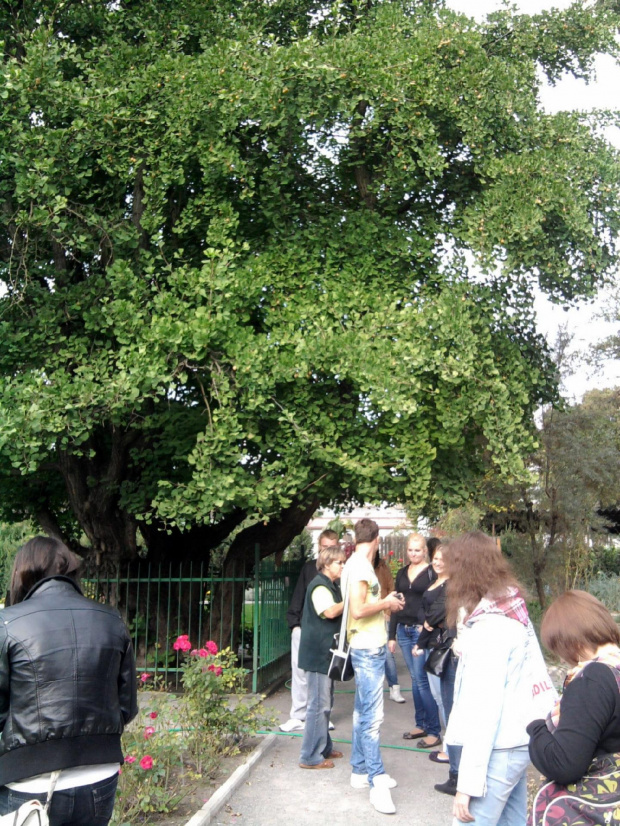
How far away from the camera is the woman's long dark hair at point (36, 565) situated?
Answer: 9.89 feet

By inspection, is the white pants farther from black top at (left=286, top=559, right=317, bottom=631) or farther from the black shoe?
the black shoe

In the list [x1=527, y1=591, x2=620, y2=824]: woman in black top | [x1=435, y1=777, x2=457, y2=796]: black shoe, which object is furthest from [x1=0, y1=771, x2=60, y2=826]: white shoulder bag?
[x1=435, y1=777, x2=457, y2=796]: black shoe

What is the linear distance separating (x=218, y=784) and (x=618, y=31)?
1029 cm

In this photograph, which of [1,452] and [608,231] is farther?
[608,231]

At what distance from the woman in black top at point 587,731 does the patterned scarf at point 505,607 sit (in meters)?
0.53

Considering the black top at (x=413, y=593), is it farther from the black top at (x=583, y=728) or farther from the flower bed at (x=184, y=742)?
the black top at (x=583, y=728)

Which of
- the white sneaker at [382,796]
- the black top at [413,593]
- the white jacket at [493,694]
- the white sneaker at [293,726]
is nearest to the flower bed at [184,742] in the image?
the white sneaker at [293,726]

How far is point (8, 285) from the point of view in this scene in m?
9.23

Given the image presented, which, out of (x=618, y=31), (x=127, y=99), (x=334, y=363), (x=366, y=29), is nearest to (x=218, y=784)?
(x=334, y=363)

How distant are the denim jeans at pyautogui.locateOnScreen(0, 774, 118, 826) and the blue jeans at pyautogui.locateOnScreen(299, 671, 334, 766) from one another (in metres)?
3.17

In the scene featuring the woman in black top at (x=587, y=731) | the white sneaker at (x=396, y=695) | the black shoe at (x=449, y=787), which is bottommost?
the white sneaker at (x=396, y=695)

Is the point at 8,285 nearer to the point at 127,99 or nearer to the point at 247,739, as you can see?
the point at 127,99

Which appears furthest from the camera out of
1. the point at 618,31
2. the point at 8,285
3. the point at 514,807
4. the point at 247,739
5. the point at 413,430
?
the point at 618,31

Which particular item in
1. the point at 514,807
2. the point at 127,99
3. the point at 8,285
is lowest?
the point at 514,807
